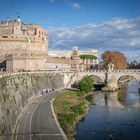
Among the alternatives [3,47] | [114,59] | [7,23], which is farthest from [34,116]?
[114,59]

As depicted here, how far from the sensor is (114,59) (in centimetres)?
7006

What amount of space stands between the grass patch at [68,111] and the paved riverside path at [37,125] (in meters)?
0.93

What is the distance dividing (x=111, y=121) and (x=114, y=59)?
44.0 meters

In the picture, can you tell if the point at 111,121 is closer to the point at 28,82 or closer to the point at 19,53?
the point at 28,82

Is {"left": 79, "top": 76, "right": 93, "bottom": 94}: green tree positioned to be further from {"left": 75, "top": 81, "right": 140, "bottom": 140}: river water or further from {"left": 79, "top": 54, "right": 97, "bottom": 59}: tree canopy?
{"left": 79, "top": 54, "right": 97, "bottom": 59}: tree canopy

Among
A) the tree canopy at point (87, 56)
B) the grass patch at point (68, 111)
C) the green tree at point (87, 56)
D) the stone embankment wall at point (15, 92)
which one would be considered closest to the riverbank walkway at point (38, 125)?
the stone embankment wall at point (15, 92)

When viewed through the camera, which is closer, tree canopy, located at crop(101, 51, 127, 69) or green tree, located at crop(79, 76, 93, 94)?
green tree, located at crop(79, 76, 93, 94)

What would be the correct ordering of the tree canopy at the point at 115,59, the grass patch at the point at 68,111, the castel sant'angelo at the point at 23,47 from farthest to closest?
the tree canopy at the point at 115,59
the castel sant'angelo at the point at 23,47
the grass patch at the point at 68,111

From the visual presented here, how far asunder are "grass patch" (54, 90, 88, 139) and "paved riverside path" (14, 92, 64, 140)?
3.06ft

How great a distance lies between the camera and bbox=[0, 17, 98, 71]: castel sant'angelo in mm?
44469

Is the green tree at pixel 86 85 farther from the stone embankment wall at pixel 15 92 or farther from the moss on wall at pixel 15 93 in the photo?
the moss on wall at pixel 15 93

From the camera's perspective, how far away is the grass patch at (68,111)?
77.8ft

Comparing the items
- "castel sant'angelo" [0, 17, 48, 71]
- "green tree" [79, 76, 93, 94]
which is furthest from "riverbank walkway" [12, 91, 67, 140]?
"castel sant'angelo" [0, 17, 48, 71]

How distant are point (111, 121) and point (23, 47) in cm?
2504
